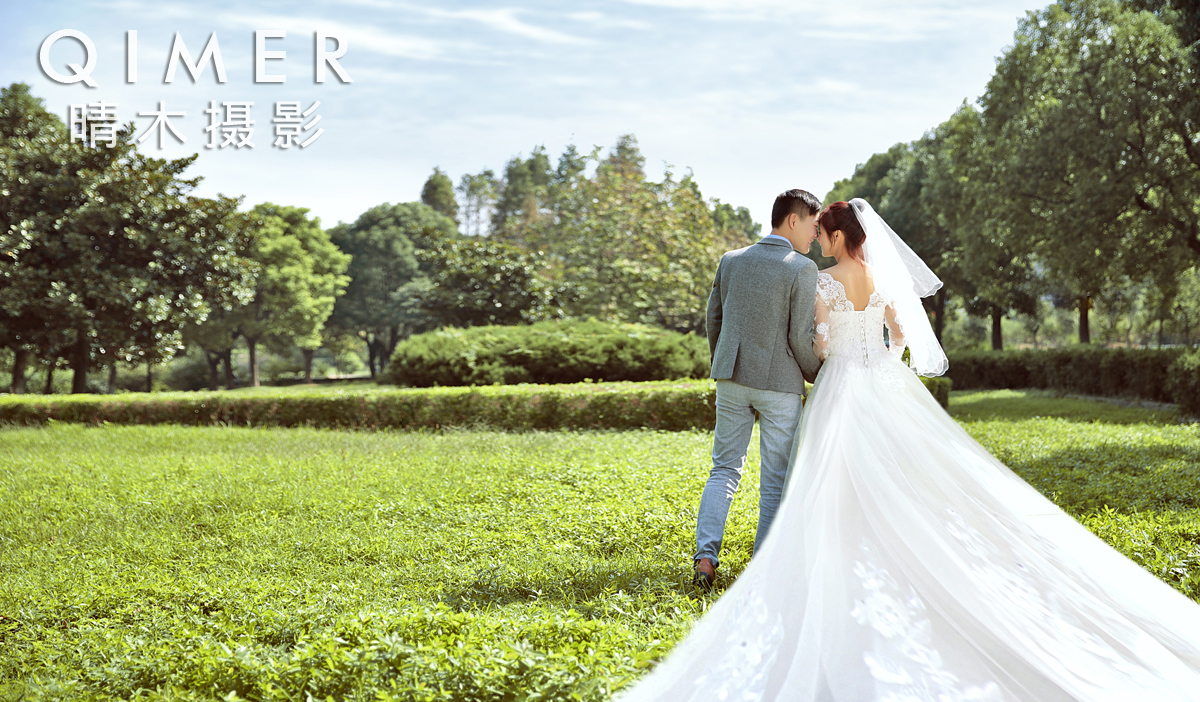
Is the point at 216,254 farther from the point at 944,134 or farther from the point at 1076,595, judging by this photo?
the point at 944,134

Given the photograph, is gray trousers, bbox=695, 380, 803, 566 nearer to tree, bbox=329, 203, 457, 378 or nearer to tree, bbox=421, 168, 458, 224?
tree, bbox=329, 203, 457, 378

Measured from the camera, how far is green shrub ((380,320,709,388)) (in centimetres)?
1391

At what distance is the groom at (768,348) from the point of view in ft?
13.0

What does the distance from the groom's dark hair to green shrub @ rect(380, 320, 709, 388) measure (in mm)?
10046

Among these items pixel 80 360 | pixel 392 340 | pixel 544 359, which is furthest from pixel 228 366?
pixel 544 359

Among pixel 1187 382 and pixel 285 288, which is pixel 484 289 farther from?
pixel 285 288

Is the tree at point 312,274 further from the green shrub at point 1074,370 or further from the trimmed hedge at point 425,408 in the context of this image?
the green shrub at point 1074,370

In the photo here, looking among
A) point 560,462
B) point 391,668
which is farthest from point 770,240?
point 560,462

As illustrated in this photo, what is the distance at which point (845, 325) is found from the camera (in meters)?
4.06

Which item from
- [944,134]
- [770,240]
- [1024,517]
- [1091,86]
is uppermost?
[944,134]

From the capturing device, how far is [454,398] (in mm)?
11562

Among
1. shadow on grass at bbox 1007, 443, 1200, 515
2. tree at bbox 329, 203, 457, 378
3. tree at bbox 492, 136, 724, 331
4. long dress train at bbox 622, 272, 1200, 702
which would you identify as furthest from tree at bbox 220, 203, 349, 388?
long dress train at bbox 622, 272, 1200, 702

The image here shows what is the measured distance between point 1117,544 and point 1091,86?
1371 centimetres

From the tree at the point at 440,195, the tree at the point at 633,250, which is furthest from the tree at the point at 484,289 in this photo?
the tree at the point at 440,195
